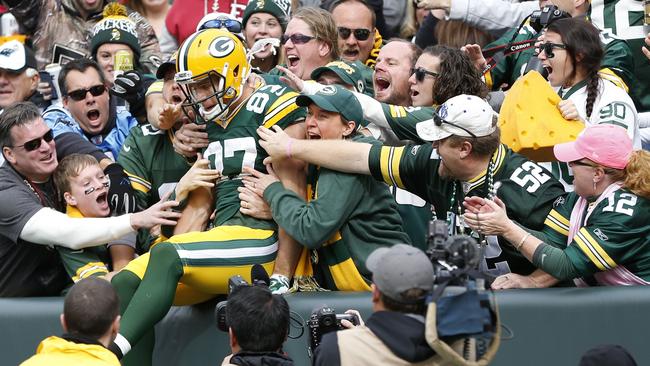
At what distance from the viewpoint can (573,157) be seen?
262 inches

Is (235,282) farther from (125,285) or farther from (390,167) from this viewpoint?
(390,167)

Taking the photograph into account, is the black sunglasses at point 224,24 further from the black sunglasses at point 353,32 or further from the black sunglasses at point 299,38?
the black sunglasses at point 353,32

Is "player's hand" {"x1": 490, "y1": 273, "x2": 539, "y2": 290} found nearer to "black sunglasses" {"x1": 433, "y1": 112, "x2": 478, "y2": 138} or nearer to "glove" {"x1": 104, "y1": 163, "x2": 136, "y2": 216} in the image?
"black sunglasses" {"x1": 433, "y1": 112, "x2": 478, "y2": 138}

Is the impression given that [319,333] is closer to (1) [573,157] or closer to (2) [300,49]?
(1) [573,157]

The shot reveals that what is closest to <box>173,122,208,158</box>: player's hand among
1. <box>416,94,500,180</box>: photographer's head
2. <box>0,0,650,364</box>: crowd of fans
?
<box>0,0,650,364</box>: crowd of fans

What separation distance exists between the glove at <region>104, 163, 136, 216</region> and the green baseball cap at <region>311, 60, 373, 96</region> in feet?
4.53

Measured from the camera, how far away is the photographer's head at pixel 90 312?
5.40m

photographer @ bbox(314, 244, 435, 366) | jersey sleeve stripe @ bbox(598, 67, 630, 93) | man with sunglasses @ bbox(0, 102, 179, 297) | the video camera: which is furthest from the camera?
jersey sleeve stripe @ bbox(598, 67, 630, 93)

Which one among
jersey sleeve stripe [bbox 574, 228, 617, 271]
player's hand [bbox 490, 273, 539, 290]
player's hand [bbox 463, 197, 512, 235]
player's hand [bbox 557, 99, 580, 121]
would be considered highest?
player's hand [bbox 557, 99, 580, 121]

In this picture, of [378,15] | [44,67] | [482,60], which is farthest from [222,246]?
[44,67]

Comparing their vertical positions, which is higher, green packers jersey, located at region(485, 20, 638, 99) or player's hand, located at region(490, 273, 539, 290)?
green packers jersey, located at region(485, 20, 638, 99)

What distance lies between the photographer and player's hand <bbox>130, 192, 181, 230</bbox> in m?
7.39

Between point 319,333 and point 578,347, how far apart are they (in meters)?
1.46

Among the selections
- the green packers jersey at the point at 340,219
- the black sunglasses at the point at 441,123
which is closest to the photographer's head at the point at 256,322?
the green packers jersey at the point at 340,219
